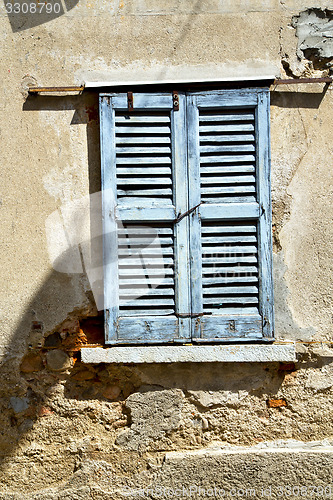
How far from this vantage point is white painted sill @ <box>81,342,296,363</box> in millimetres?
2750

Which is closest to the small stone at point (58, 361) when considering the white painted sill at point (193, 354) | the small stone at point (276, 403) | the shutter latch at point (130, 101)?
the white painted sill at point (193, 354)

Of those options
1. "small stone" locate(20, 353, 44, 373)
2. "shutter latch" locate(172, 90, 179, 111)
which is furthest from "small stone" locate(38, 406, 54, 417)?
"shutter latch" locate(172, 90, 179, 111)

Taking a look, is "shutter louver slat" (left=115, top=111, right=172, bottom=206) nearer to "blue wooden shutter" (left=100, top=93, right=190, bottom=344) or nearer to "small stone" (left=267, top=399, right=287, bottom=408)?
"blue wooden shutter" (left=100, top=93, right=190, bottom=344)

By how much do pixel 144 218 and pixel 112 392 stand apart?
1180mm

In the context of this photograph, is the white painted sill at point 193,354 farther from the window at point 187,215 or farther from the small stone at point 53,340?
the small stone at point 53,340

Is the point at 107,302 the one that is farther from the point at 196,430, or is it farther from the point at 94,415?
the point at 196,430

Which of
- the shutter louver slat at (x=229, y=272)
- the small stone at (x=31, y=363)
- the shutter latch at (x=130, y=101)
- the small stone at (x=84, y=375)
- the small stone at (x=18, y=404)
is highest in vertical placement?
the shutter latch at (x=130, y=101)

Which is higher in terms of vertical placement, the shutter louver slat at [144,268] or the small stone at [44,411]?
the shutter louver slat at [144,268]

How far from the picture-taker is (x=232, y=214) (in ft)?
9.03

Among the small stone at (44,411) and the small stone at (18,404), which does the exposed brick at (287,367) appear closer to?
the small stone at (44,411)

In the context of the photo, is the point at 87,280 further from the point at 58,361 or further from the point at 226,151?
the point at 226,151

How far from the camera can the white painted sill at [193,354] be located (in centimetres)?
275

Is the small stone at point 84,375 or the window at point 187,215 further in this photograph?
the small stone at point 84,375

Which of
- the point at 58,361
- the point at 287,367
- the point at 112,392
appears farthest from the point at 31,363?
the point at 287,367
